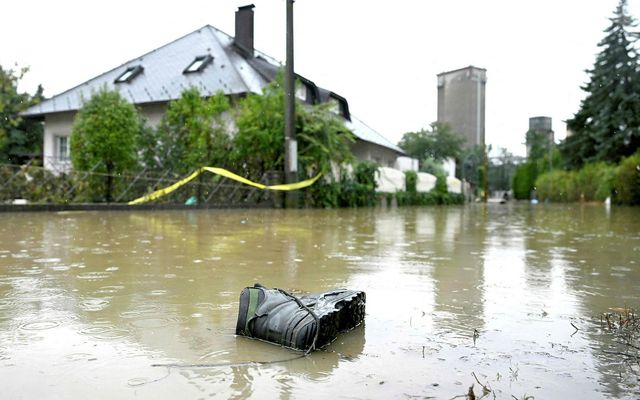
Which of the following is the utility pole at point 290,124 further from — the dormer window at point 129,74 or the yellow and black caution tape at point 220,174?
the dormer window at point 129,74

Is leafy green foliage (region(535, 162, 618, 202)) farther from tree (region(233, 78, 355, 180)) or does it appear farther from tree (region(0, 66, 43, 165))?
tree (region(0, 66, 43, 165))

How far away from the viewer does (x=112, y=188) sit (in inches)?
592

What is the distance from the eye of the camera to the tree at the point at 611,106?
1460 inches

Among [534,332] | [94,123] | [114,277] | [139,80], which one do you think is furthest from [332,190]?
[534,332]

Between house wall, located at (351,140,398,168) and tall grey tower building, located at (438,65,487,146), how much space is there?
44.2 meters

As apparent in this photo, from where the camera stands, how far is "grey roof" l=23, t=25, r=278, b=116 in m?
24.0

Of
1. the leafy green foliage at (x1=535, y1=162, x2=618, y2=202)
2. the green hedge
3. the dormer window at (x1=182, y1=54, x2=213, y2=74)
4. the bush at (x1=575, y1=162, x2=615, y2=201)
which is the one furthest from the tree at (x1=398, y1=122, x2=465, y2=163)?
the dormer window at (x1=182, y1=54, x2=213, y2=74)

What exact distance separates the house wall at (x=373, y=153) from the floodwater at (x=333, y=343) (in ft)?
89.3

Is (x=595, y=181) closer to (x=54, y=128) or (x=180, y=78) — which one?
(x=180, y=78)

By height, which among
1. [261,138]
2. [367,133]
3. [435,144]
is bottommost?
[261,138]

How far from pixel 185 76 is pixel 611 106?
28.1 m

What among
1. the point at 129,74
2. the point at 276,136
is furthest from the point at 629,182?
the point at 129,74

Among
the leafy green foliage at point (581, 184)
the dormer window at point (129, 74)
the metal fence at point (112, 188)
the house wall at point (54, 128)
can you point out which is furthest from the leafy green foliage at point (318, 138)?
the leafy green foliage at point (581, 184)

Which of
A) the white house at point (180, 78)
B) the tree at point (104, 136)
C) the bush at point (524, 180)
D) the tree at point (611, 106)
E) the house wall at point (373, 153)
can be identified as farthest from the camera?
the bush at point (524, 180)
